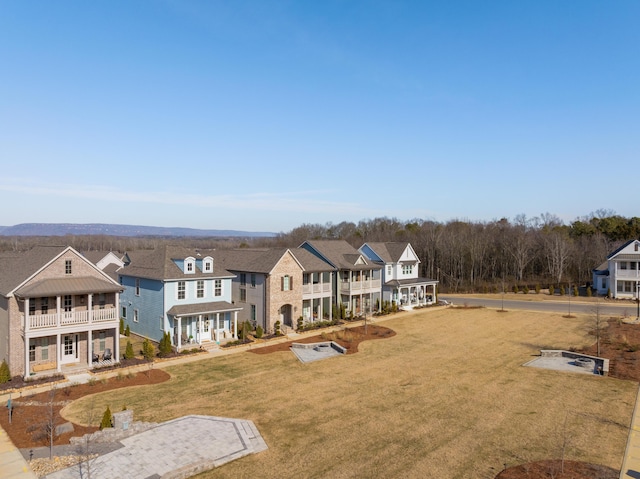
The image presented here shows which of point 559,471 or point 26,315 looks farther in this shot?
point 26,315

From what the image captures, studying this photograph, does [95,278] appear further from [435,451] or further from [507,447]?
[507,447]

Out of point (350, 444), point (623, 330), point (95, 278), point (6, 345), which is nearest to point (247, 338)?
point (95, 278)

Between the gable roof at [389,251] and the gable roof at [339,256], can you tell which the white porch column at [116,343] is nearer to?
the gable roof at [339,256]

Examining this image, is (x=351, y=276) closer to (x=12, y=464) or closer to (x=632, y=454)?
(x=632, y=454)

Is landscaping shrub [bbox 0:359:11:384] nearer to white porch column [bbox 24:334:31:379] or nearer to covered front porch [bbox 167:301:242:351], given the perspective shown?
white porch column [bbox 24:334:31:379]

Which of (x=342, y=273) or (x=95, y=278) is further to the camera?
(x=342, y=273)

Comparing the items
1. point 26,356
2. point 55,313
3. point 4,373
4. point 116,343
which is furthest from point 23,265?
point 116,343

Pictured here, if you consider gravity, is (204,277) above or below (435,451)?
above
